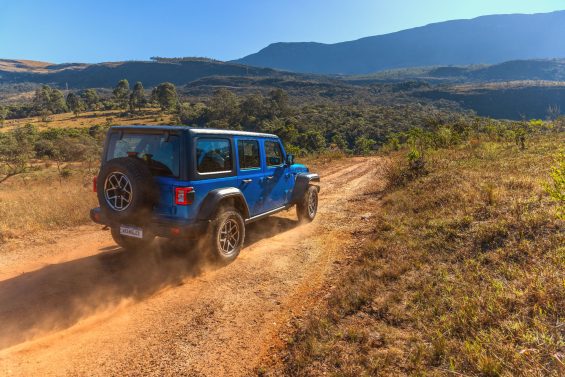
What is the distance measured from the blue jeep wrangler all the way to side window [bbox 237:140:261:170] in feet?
0.13

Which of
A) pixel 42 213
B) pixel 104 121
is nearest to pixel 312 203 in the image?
pixel 42 213

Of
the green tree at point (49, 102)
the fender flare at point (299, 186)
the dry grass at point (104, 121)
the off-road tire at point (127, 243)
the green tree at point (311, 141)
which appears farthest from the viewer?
the green tree at point (49, 102)

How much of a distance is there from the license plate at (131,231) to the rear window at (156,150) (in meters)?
0.82

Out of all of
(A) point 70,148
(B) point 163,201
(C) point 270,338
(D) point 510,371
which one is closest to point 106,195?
(B) point 163,201

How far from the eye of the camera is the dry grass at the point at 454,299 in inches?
103

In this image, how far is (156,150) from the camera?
15.3 ft

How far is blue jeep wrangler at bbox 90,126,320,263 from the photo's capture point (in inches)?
177

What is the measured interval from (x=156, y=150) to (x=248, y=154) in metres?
1.62

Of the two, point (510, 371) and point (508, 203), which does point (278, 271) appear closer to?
point (510, 371)

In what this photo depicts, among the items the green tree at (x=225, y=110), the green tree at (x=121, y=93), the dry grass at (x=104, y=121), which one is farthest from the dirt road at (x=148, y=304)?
the green tree at (x=121, y=93)

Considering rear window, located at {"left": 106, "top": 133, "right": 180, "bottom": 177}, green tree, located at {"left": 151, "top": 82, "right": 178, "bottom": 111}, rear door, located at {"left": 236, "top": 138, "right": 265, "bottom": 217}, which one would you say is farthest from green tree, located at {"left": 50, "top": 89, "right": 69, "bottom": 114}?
rear door, located at {"left": 236, "top": 138, "right": 265, "bottom": 217}

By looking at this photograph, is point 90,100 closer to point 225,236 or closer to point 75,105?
point 75,105

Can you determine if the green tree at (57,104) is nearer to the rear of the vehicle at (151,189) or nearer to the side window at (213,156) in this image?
the rear of the vehicle at (151,189)

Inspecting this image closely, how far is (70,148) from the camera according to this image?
26.0 m
